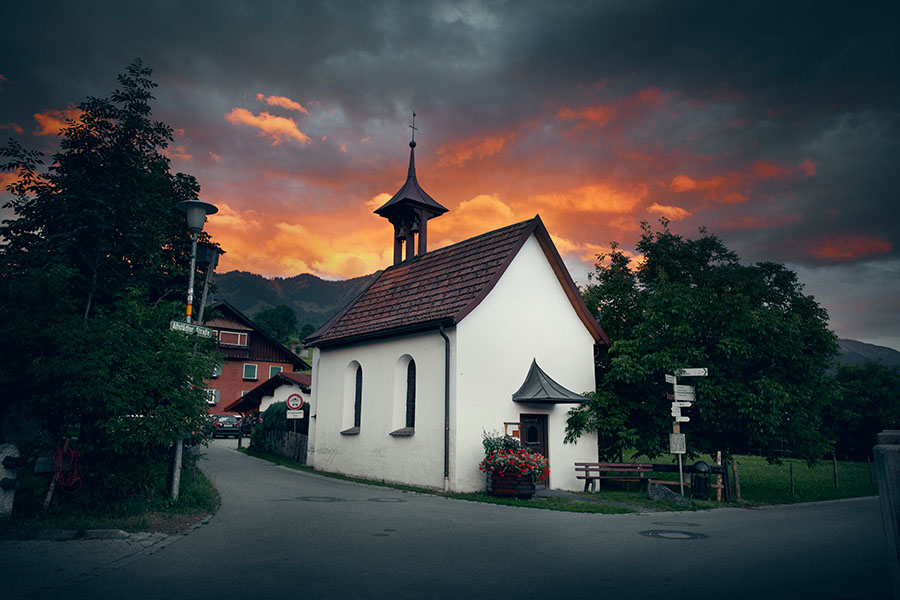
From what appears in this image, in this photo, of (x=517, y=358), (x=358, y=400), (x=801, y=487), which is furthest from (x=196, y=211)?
(x=801, y=487)

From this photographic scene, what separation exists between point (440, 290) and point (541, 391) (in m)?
4.60

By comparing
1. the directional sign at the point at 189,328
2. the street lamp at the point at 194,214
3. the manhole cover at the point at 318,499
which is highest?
the street lamp at the point at 194,214

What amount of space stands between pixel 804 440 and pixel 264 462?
19.9 meters

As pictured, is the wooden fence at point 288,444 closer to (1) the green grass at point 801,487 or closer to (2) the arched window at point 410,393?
(2) the arched window at point 410,393

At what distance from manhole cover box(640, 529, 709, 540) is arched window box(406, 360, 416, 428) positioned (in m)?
9.44

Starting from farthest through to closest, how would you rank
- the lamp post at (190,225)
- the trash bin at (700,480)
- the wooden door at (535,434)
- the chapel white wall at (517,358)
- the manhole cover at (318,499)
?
the wooden door at (535,434), the chapel white wall at (517,358), the trash bin at (700,480), the manhole cover at (318,499), the lamp post at (190,225)

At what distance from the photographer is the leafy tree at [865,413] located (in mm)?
Answer: 40844

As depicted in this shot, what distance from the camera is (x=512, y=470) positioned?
49.8 feet

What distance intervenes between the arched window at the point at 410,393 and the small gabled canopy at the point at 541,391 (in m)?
3.29

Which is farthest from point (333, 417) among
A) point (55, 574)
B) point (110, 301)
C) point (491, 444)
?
point (55, 574)

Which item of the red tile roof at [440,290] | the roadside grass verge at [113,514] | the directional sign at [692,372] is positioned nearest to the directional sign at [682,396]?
the directional sign at [692,372]

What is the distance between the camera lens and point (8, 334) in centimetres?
966

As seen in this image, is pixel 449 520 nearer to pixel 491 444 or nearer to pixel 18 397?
pixel 491 444

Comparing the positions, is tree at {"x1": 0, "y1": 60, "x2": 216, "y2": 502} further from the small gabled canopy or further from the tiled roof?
the small gabled canopy
